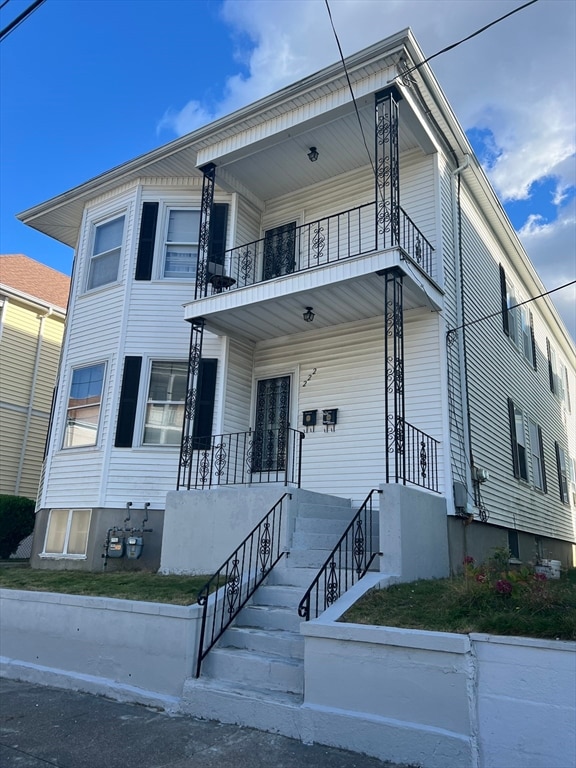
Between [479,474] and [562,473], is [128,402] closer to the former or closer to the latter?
[479,474]

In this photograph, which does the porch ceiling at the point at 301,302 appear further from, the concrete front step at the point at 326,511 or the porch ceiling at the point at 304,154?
the concrete front step at the point at 326,511

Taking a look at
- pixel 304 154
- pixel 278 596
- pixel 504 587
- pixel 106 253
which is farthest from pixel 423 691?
pixel 106 253

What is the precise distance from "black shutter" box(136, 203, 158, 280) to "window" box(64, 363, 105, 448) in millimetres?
2087

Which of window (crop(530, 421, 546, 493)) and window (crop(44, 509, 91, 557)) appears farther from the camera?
window (crop(530, 421, 546, 493))

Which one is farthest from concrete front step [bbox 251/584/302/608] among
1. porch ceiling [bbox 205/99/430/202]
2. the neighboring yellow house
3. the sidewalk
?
the neighboring yellow house

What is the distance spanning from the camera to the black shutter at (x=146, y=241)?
40.6 feet

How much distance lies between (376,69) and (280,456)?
6719 mm

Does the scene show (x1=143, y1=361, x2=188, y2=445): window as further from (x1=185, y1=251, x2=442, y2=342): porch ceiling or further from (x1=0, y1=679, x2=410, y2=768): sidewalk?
(x1=0, y1=679, x2=410, y2=768): sidewalk

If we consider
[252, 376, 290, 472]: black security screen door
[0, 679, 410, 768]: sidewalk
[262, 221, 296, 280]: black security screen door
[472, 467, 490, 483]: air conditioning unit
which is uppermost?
[262, 221, 296, 280]: black security screen door

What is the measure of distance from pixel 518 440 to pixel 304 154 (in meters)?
7.76

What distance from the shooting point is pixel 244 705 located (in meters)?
5.45

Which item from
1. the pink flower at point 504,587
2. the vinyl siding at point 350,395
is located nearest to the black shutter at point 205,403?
A: the vinyl siding at point 350,395

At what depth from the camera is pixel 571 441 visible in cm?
2100

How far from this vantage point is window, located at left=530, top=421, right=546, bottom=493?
14.8 m
